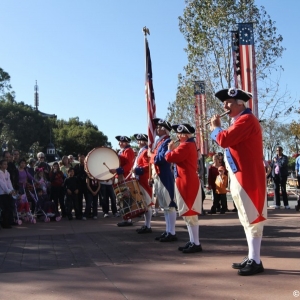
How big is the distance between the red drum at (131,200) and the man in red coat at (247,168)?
12.8 feet

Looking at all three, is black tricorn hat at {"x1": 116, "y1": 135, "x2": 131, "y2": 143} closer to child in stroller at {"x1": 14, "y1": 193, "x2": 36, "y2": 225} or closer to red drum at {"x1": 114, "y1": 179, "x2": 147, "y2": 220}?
red drum at {"x1": 114, "y1": 179, "x2": 147, "y2": 220}

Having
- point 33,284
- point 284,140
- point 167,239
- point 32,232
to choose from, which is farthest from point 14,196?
point 284,140

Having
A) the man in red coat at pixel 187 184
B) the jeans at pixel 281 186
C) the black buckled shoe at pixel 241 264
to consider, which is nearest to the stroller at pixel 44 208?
the jeans at pixel 281 186

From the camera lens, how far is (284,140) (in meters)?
68.6

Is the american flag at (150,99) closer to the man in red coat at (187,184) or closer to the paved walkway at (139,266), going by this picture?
the man in red coat at (187,184)

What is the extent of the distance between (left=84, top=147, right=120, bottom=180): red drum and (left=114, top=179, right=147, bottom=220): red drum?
735mm

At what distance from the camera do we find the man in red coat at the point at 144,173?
32.1 feet

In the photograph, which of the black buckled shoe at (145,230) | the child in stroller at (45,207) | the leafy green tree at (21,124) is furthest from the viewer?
the leafy green tree at (21,124)

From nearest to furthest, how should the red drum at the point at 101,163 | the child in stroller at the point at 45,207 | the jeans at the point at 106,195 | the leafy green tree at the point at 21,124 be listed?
the red drum at the point at 101,163 < the child in stroller at the point at 45,207 < the jeans at the point at 106,195 < the leafy green tree at the point at 21,124

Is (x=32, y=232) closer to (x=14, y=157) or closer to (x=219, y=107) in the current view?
(x=14, y=157)

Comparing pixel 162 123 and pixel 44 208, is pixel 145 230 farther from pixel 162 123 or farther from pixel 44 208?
pixel 44 208

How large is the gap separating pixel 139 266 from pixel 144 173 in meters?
3.34

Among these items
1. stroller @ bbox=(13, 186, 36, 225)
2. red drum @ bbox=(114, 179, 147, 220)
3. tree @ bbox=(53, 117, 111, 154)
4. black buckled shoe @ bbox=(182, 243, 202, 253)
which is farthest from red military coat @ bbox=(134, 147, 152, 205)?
tree @ bbox=(53, 117, 111, 154)

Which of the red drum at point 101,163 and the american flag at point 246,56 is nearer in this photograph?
the red drum at point 101,163
